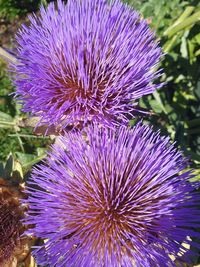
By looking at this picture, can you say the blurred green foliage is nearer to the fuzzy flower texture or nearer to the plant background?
the plant background

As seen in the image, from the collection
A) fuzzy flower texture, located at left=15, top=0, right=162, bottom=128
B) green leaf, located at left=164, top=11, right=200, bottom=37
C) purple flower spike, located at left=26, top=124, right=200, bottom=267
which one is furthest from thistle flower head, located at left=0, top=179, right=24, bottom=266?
green leaf, located at left=164, top=11, right=200, bottom=37

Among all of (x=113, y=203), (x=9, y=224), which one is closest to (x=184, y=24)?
(x=113, y=203)

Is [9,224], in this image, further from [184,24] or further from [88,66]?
[184,24]

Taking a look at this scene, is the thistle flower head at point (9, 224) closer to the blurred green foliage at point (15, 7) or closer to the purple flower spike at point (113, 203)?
the purple flower spike at point (113, 203)

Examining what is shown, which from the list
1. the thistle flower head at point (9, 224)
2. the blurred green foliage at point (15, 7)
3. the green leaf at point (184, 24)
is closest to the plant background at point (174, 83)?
the green leaf at point (184, 24)

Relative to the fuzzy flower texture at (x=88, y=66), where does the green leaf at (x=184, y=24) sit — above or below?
above

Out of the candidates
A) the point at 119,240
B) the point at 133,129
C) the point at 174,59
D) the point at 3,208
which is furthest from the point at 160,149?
the point at 174,59
